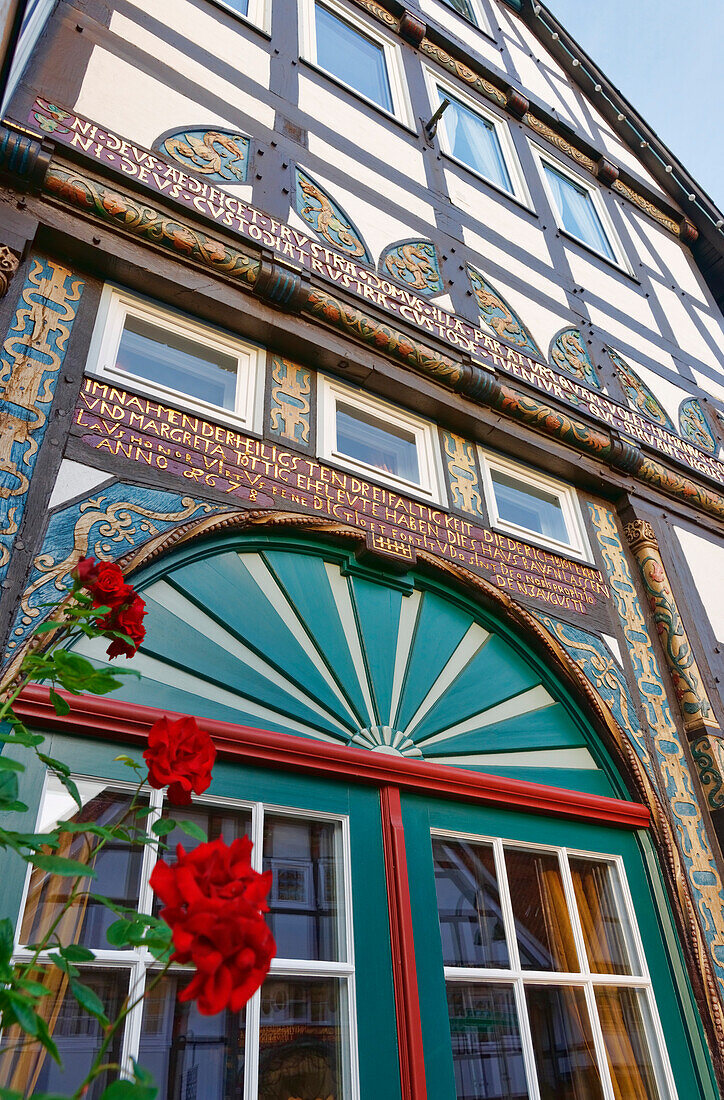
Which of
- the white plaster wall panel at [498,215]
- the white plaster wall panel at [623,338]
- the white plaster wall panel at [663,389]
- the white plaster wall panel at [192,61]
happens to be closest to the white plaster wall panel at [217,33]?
the white plaster wall panel at [192,61]

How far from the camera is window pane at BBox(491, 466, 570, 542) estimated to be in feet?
13.8

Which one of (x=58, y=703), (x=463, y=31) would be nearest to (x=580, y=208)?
(x=463, y=31)

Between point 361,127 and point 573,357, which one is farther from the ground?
point 361,127

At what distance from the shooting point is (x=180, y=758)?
53.4 inches

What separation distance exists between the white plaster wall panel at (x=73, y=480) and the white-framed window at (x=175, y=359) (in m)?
0.43

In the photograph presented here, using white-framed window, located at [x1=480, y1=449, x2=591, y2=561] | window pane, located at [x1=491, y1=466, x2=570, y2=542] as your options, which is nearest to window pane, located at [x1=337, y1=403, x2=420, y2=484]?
white-framed window, located at [x1=480, y1=449, x2=591, y2=561]

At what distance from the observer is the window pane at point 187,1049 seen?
1.96 meters

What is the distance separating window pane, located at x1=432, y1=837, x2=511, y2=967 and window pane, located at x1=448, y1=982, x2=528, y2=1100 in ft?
0.31

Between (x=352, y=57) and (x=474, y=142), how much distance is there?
1156 millimetres

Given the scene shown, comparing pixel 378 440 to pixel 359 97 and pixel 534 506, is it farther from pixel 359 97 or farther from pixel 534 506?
pixel 359 97

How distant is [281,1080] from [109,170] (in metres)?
3.21

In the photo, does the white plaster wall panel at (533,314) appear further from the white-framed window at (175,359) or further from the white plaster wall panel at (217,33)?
the white-framed window at (175,359)

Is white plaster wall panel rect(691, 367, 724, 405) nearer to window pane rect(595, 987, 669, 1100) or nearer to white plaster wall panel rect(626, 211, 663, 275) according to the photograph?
white plaster wall panel rect(626, 211, 663, 275)

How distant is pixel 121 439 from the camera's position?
2812mm
